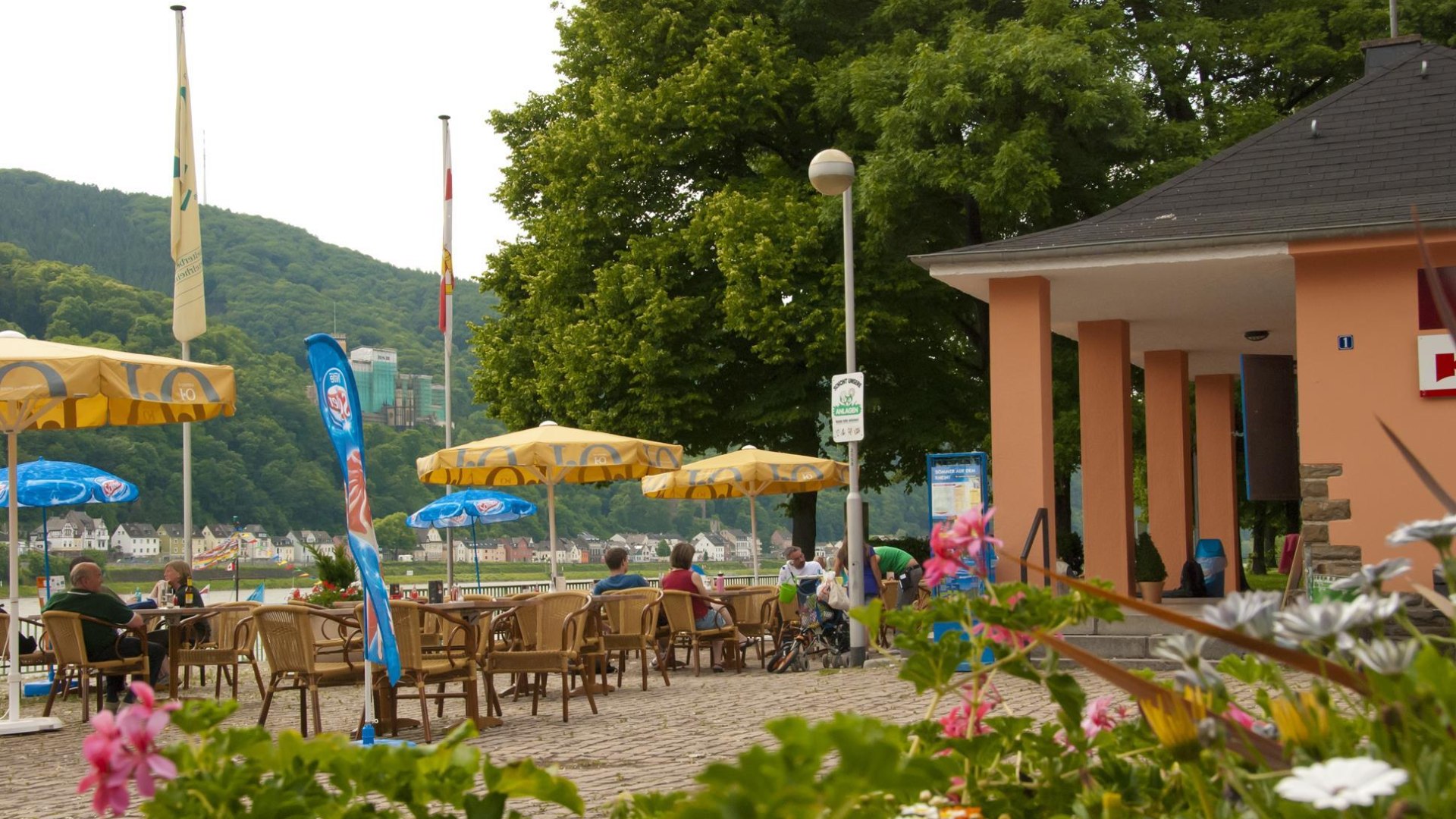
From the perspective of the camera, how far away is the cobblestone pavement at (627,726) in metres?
6.70

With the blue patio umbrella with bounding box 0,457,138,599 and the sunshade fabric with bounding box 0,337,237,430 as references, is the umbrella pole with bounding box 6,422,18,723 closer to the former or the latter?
the sunshade fabric with bounding box 0,337,237,430

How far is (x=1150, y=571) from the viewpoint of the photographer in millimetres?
15492

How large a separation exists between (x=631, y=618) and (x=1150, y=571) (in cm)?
648

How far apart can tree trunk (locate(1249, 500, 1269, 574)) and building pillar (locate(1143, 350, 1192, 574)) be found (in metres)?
12.7

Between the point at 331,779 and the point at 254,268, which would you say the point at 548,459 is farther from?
the point at 254,268

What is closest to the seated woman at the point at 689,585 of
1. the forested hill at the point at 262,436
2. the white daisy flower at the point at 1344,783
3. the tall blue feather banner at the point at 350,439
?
the tall blue feather banner at the point at 350,439

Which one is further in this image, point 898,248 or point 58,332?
point 58,332

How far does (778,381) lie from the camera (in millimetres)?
21906

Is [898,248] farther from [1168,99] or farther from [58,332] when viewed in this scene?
[58,332]

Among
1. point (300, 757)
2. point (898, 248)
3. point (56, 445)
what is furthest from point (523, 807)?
point (56, 445)

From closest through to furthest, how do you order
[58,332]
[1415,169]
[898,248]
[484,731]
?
[484,731] → [1415,169] → [898,248] → [58,332]

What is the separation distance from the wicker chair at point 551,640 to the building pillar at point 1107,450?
7.06 metres

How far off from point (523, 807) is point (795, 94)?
1748 centimetres

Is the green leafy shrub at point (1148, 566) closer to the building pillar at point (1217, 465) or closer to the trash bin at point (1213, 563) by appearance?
the trash bin at point (1213, 563)
